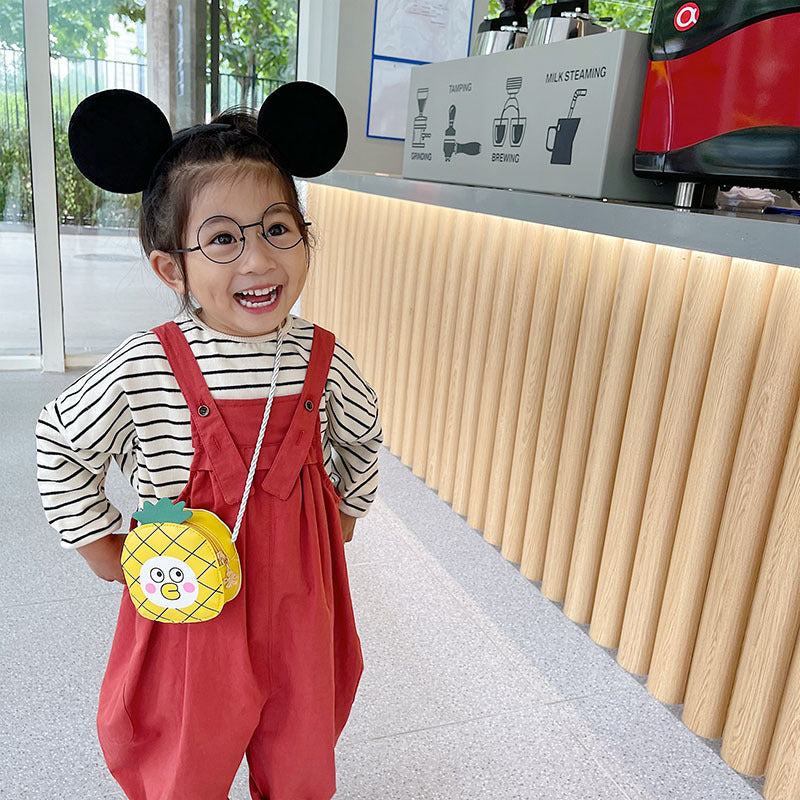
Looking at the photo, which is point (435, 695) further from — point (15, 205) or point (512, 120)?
point (15, 205)

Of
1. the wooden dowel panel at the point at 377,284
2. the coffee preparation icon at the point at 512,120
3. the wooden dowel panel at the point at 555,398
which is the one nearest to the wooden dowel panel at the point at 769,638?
the wooden dowel panel at the point at 555,398

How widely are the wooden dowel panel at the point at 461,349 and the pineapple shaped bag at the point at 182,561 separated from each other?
1.48 meters

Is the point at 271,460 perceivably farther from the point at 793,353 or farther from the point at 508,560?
the point at 508,560

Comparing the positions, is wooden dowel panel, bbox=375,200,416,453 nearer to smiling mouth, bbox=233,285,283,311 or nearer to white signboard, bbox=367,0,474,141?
white signboard, bbox=367,0,474,141

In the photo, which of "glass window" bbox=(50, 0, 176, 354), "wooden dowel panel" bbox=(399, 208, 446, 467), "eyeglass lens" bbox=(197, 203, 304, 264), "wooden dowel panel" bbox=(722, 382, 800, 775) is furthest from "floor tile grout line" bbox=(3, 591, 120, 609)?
"glass window" bbox=(50, 0, 176, 354)

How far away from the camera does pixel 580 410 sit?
1897mm

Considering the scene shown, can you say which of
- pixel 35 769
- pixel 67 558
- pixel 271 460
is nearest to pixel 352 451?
pixel 271 460

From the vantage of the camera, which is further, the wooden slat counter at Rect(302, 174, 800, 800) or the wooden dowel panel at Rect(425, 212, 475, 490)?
the wooden dowel panel at Rect(425, 212, 475, 490)

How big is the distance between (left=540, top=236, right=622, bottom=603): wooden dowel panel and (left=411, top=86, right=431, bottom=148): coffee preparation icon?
0.97m

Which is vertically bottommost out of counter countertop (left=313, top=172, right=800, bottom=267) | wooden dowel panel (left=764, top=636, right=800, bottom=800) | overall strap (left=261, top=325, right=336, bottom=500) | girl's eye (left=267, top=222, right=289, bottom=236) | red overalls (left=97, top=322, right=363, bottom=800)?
wooden dowel panel (left=764, top=636, right=800, bottom=800)

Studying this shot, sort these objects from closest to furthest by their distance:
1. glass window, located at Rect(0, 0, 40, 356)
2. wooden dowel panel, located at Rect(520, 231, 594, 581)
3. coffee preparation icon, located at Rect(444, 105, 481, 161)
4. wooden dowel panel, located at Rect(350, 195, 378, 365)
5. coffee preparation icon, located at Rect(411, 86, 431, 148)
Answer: wooden dowel panel, located at Rect(520, 231, 594, 581) < coffee preparation icon, located at Rect(444, 105, 481, 161) < coffee preparation icon, located at Rect(411, 86, 431, 148) < wooden dowel panel, located at Rect(350, 195, 378, 365) < glass window, located at Rect(0, 0, 40, 356)

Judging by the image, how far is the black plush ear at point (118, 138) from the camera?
1.04m

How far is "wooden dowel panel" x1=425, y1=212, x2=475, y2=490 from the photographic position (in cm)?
246

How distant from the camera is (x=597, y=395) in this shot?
6.08ft
